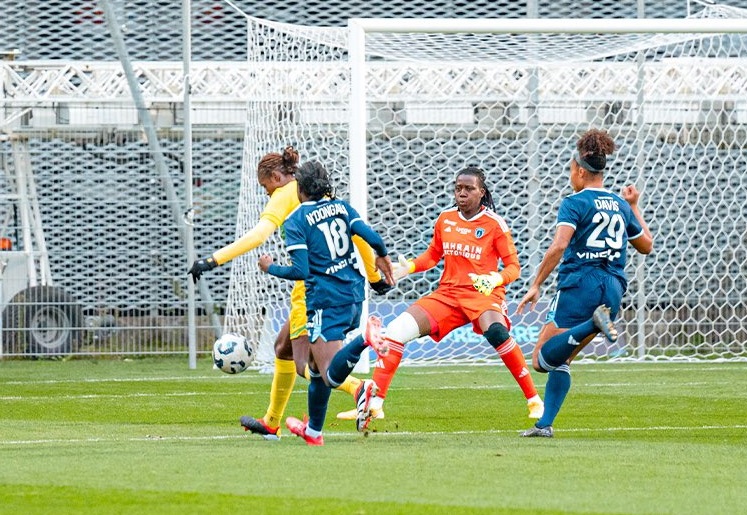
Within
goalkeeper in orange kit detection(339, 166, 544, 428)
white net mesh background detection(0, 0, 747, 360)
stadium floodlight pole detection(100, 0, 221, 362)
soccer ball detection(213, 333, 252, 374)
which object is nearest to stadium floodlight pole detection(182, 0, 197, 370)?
stadium floodlight pole detection(100, 0, 221, 362)

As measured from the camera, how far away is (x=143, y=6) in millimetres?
17953

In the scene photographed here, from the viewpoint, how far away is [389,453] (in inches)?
293

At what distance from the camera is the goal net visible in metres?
16.2

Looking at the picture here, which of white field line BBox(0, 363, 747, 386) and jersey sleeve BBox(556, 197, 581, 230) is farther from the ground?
jersey sleeve BBox(556, 197, 581, 230)

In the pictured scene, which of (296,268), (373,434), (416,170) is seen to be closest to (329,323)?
(296,268)

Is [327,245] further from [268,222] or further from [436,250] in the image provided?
[436,250]

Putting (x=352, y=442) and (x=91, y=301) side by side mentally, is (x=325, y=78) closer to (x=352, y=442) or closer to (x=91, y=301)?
(x=91, y=301)

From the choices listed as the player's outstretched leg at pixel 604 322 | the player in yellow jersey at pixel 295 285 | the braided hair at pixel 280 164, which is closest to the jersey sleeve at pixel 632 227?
the player's outstretched leg at pixel 604 322

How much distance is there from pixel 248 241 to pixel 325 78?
6.36m

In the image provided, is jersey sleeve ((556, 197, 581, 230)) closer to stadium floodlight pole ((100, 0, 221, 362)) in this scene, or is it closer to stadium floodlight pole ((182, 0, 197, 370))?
stadium floodlight pole ((182, 0, 197, 370))

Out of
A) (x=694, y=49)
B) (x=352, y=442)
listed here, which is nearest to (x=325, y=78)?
(x=694, y=49)

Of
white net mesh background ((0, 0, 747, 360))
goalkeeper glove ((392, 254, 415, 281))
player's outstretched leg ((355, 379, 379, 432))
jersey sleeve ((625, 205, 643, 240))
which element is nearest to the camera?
player's outstretched leg ((355, 379, 379, 432))

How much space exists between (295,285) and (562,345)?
1.76 metres

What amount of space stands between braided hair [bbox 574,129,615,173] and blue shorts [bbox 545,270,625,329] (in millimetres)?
665
